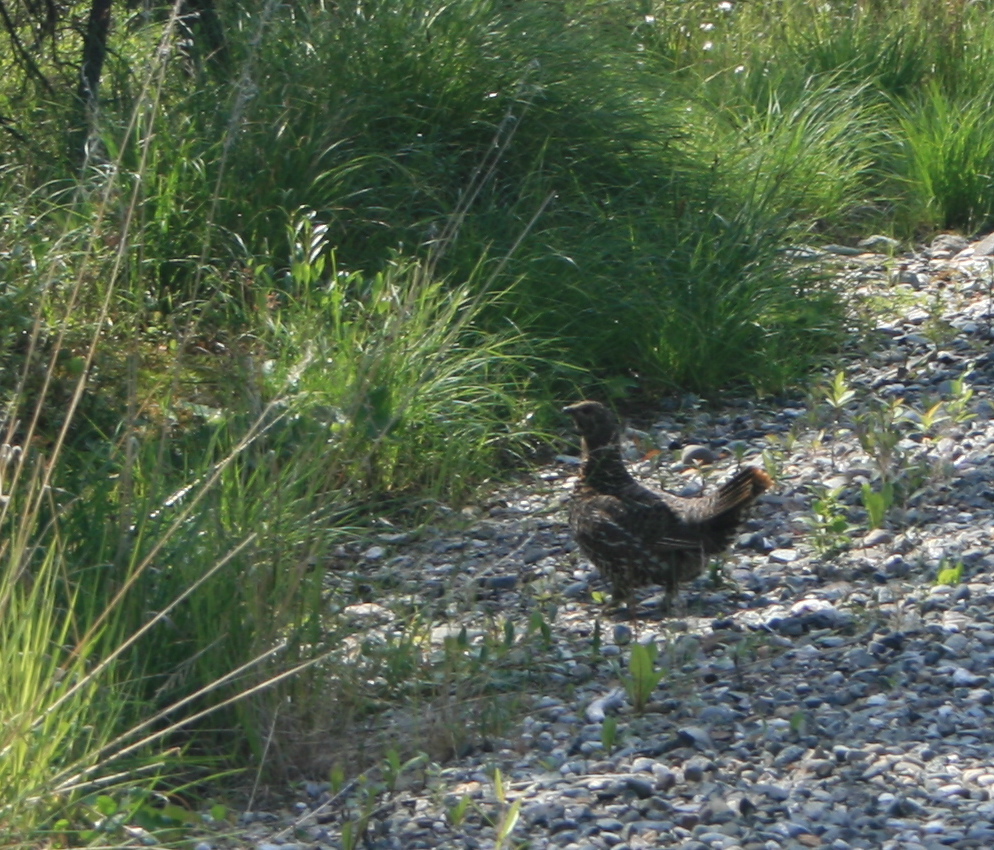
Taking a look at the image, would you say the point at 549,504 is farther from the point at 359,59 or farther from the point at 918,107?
the point at 918,107

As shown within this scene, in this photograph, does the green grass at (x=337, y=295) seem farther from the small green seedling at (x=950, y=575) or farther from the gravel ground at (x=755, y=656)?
the small green seedling at (x=950, y=575)

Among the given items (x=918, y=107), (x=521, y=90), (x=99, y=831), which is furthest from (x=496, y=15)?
(x=99, y=831)

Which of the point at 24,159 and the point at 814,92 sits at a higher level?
the point at 814,92

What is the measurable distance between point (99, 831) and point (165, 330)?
11.1ft

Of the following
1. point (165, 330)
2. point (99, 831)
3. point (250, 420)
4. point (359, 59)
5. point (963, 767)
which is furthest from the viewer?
point (359, 59)

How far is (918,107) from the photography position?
9.30 metres

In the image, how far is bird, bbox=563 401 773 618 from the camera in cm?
463

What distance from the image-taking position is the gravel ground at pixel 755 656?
11.1 feet

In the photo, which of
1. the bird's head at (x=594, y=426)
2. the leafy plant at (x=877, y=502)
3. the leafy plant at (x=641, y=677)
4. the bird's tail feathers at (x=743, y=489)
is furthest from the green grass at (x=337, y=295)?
the leafy plant at (x=877, y=502)

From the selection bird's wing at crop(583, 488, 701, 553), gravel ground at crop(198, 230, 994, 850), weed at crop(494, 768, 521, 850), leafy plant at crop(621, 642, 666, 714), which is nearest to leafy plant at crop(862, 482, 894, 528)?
gravel ground at crop(198, 230, 994, 850)

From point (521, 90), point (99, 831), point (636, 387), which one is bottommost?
point (99, 831)

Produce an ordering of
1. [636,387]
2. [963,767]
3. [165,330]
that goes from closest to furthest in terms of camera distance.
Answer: [963,767]
[165,330]
[636,387]

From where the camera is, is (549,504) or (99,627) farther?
(549,504)

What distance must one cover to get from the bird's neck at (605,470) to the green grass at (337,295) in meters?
0.61
